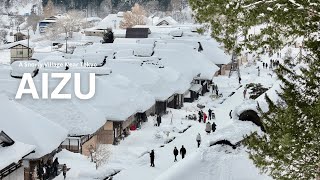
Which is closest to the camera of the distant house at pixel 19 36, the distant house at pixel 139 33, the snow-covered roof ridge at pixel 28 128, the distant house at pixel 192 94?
the snow-covered roof ridge at pixel 28 128

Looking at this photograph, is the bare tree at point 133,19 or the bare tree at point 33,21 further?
the bare tree at point 33,21

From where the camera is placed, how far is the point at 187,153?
29.5 m

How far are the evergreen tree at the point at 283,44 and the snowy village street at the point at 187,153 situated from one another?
595 cm

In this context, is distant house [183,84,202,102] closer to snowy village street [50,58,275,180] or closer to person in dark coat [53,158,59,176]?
snowy village street [50,58,275,180]

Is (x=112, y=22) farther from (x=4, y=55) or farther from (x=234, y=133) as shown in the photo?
(x=234, y=133)

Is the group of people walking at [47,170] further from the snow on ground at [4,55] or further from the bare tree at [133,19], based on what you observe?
the bare tree at [133,19]

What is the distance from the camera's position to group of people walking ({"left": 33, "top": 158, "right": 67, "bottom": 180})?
2394 cm

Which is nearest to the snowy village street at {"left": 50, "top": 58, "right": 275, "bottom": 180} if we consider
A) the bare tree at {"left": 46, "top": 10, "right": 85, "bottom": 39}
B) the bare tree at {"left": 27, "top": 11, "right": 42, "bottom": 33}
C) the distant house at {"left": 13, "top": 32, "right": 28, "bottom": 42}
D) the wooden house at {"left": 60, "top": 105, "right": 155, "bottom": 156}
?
the wooden house at {"left": 60, "top": 105, "right": 155, "bottom": 156}

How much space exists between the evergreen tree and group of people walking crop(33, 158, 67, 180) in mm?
15132

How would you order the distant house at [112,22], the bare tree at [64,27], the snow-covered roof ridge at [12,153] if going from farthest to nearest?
the distant house at [112,22], the bare tree at [64,27], the snow-covered roof ridge at [12,153]

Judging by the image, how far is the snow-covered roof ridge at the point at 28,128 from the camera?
874 inches

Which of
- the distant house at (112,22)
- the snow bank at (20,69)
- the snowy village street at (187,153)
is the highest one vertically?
the distant house at (112,22)

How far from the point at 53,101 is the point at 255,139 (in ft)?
67.2

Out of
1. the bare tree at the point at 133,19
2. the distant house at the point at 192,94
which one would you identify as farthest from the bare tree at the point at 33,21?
the distant house at the point at 192,94
